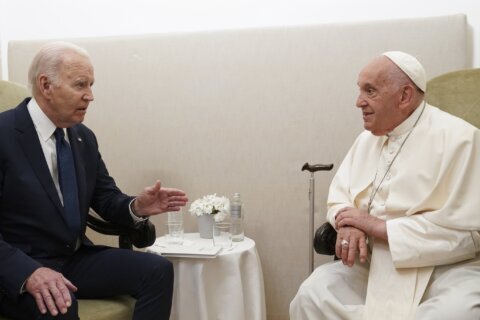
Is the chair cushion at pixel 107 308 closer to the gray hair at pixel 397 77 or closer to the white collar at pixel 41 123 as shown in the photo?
the white collar at pixel 41 123

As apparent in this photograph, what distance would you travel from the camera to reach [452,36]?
2.83 meters

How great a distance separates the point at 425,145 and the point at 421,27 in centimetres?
100

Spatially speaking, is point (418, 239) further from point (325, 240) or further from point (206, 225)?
point (206, 225)

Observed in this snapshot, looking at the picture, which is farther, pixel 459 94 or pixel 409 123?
Result: pixel 459 94

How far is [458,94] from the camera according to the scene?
255 cm

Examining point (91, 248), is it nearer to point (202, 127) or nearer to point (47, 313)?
point (47, 313)

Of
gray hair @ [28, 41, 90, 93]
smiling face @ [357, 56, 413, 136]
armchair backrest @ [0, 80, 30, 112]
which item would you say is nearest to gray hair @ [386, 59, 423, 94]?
smiling face @ [357, 56, 413, 136]

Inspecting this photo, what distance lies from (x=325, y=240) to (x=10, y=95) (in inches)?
67.2

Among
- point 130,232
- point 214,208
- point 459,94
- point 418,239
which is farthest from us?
point 214,208

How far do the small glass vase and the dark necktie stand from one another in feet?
2.75

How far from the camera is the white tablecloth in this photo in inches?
103

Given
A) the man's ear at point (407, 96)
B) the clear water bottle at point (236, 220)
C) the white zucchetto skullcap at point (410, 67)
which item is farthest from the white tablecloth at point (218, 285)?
the white zucchetto skullcap at point (410, 67)

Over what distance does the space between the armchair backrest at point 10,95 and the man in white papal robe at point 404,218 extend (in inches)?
64.6

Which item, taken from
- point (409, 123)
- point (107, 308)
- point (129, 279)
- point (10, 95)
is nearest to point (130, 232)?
point (129, 279)
